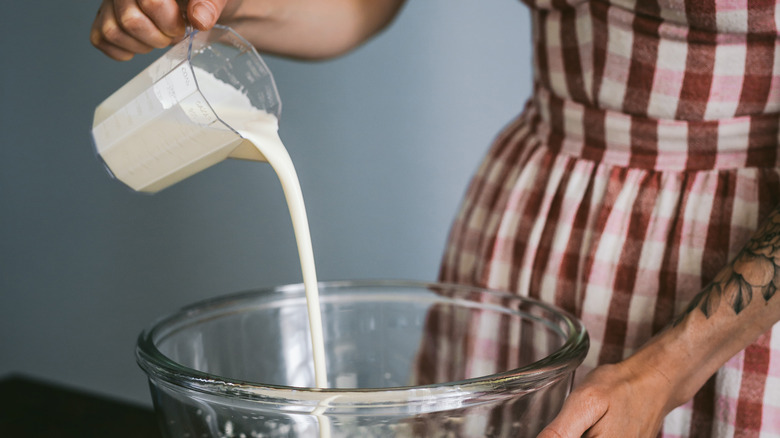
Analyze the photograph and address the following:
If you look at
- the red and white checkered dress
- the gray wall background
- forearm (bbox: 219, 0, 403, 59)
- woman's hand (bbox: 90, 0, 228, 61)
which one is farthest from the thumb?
the gray wall background

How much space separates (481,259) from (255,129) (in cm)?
31

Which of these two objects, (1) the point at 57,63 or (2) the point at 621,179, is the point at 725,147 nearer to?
(2) the point at 621,179

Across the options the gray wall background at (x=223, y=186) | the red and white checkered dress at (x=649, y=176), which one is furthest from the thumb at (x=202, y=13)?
the gray wall background at (x=223, y=186)

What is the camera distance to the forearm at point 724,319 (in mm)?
612

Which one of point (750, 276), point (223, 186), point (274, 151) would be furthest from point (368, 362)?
point (223, 186)

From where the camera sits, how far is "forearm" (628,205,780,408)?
612 millimetres

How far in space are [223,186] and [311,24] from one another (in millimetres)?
1457

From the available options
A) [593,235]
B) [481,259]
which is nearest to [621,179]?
[593,235]

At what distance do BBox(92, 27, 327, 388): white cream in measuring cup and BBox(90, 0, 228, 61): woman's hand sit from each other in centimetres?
2

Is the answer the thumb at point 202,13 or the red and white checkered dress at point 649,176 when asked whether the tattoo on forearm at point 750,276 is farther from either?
the thumb at point 202,13

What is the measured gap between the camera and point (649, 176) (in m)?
0.75

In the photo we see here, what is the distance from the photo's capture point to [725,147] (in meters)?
0.71

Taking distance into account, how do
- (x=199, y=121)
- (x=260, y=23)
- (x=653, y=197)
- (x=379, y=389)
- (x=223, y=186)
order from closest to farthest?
(x=379, y=389) < (x=199, y=121) < (x=653, y=197) < (x=260, y=23) < (x=223, y=186)

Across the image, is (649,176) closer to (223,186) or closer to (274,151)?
(274,151)
